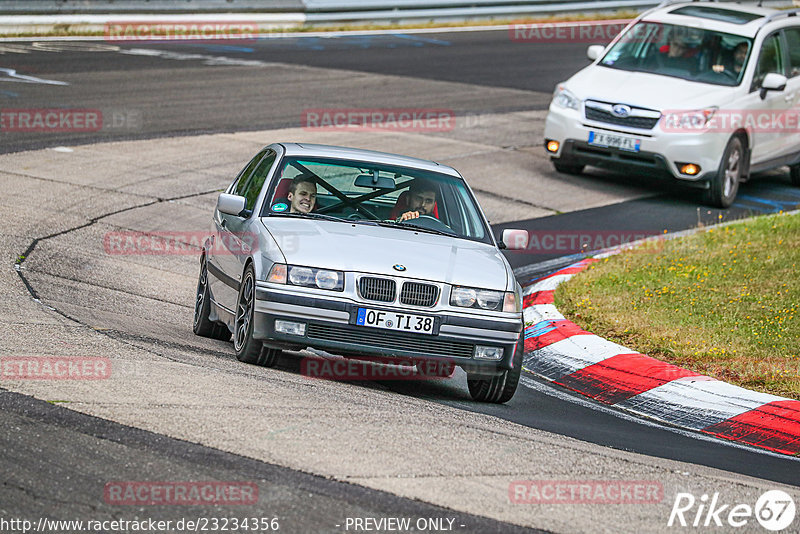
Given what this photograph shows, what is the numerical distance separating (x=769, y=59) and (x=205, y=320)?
33.7 ft

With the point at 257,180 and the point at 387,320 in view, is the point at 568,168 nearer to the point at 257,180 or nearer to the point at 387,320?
the point at 257,180

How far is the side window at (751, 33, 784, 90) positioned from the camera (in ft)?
53.7

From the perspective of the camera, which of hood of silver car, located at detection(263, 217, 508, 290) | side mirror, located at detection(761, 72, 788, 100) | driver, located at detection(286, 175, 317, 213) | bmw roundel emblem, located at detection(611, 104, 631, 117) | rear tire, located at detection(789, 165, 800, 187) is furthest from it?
rear tire, located at detection(789, 165, 800, 187)

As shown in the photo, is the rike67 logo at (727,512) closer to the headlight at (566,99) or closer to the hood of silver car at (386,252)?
the hood of silver car at (386,252)

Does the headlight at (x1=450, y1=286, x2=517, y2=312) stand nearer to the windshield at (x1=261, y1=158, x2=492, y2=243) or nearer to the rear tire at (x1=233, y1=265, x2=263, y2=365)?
the windshield at (x1=261, y1=158, x2=492, y2=243)

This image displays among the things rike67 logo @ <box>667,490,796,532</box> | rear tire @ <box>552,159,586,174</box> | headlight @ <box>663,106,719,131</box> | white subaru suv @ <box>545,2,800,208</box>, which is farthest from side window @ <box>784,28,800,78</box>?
rike67 logo @ <box>667,490,796,532</box>

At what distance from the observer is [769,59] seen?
54.7ft

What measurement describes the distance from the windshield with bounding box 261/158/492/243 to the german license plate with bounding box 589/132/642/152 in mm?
6995

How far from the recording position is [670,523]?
5.40 m

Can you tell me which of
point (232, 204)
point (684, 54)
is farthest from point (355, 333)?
point (684, 54)

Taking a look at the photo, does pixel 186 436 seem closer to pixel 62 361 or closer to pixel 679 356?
pixel 62 361

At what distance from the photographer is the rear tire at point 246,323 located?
7.69 meters

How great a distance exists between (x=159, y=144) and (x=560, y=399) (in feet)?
30.5

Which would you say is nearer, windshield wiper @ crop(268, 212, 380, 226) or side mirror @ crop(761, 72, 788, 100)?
windshield wiper @ crop(268, 212, 380, 226)
